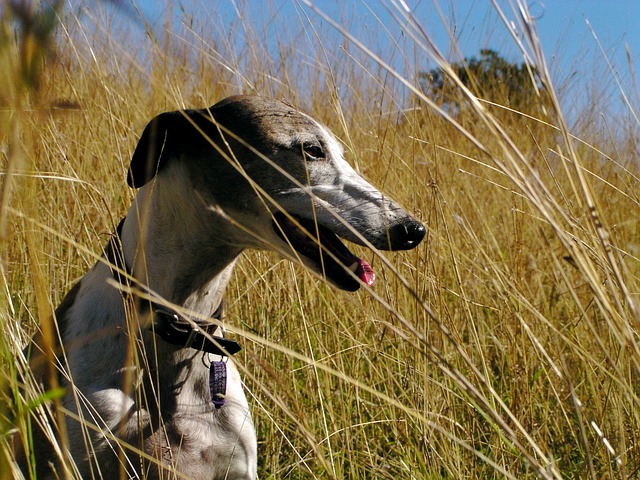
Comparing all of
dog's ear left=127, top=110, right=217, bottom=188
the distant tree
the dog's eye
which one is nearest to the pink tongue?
the dog's eye

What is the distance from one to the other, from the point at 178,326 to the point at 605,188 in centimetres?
298

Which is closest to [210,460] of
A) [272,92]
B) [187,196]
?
[187,196]

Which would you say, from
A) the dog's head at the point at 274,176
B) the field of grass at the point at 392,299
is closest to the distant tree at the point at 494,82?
the field of grass at the point at 392,299

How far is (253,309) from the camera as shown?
10.2 ft

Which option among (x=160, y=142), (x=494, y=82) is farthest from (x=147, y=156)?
(x=494, y=82)

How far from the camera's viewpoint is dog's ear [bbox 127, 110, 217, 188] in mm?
2105

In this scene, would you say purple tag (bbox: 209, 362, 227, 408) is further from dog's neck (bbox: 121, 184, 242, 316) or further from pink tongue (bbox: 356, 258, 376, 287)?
pink tongue (bbox: 356, 258, 376, 287)

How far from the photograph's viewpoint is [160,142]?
219 centimetres

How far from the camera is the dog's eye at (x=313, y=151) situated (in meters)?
2.16

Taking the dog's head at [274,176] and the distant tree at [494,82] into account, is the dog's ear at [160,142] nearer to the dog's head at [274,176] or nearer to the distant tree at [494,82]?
the dog's head at [274,176]

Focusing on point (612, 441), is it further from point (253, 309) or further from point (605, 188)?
point (605, 188)

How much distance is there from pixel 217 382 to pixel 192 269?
1.07 feet

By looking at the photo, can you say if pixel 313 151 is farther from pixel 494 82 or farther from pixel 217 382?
pixel 494 82

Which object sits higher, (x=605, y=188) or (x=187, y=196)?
(x=605, y=188)
